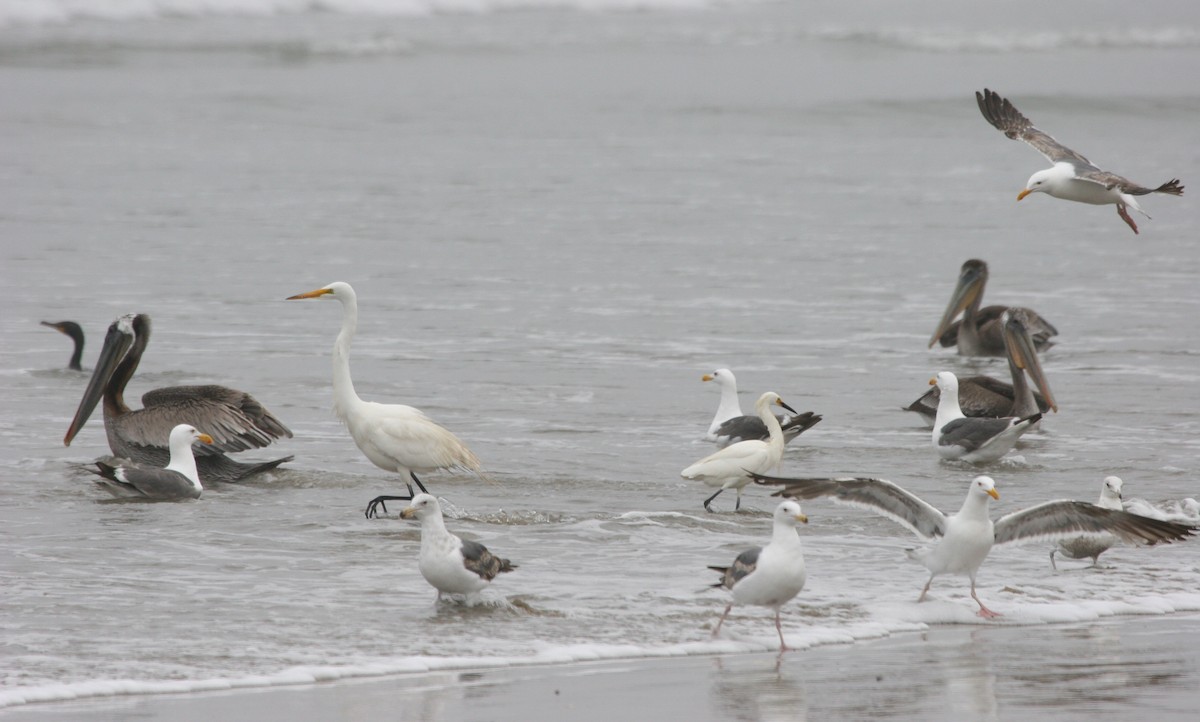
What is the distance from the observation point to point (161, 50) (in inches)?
1855

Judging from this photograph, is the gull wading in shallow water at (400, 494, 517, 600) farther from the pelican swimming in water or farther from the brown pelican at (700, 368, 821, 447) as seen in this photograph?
the brown pelican at (700, 368, 821, 447)

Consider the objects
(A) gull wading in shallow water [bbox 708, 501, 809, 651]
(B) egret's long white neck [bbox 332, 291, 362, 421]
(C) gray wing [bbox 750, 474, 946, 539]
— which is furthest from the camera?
(B) egret's long white neck [bbox 332, 291, 362, 421]

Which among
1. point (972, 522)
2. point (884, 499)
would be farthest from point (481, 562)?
point (972, 522)

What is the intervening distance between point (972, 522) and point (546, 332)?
8316 millimetres

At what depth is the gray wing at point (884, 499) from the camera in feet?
24.8

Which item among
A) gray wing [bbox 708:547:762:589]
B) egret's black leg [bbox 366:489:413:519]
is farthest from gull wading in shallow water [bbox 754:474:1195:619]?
egret's black leg [bbox 366:489:413:519]

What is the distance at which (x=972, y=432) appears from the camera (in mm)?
10781

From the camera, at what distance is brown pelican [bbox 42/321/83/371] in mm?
13562

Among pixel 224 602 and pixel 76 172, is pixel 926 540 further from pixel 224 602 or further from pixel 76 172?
pixel 76 172

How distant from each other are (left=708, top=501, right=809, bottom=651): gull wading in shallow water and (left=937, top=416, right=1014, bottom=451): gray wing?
4.09m

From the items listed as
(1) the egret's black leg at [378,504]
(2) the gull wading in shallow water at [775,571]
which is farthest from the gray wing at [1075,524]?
(1) the egret's black leg at [378,504]

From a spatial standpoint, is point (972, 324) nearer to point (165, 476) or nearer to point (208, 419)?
point (208, 419)

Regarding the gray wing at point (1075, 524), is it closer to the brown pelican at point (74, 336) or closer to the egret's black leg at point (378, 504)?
the egret's black leg at point (378, 504)

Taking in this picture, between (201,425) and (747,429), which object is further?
(747,429)
